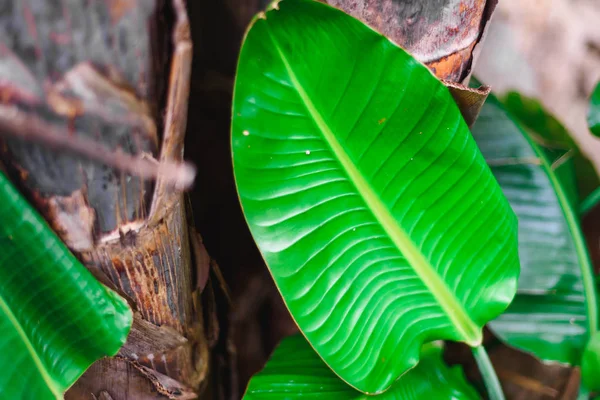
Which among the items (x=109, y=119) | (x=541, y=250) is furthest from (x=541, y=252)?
(x=109, y=119)

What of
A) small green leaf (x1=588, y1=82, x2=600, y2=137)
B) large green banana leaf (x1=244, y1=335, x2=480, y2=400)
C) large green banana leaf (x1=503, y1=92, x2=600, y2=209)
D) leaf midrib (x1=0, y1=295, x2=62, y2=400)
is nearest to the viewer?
leaf midrib (x1=0, y1=295, x2=62, y2=400)

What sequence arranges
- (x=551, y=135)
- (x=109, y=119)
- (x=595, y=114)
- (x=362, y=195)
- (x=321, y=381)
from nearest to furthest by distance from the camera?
(x=109, y=119) < (x=362, y=195) < (x=321, y=381) < (x=595, y=114) < (x=551, y=135)

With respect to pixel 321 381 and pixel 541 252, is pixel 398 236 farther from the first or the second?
pixel 541 252

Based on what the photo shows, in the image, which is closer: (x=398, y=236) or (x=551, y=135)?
(x=398, y=236)

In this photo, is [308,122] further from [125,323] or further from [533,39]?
[533,39]

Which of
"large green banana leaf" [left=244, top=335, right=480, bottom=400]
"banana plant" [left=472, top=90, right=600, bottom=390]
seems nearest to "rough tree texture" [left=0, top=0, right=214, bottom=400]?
"large green banana leaf" [left=244, top=335, right=480, bottom=400]

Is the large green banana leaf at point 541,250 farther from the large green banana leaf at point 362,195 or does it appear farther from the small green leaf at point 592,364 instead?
the large green banana leaf at point 362,195

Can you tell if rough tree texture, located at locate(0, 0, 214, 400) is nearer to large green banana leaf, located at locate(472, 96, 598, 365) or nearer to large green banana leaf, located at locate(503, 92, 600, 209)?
large green banana leaf, located at locate(472, 96, 598, 365)
